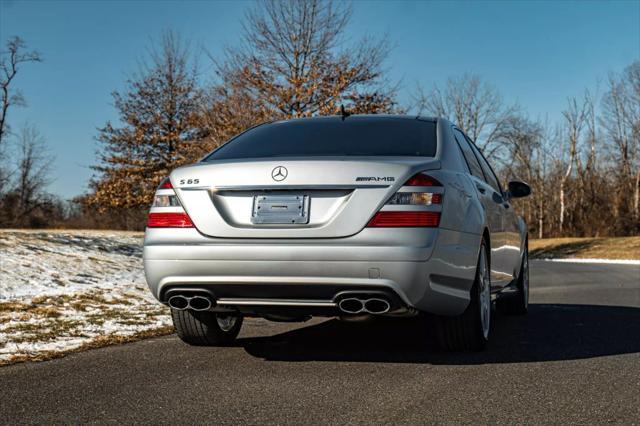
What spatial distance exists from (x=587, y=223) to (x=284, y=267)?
148 ft

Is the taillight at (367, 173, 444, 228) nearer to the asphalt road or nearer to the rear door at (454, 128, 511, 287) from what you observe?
the asphalt road

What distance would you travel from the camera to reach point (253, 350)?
18.2ft

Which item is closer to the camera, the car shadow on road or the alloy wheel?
the car shadow on road

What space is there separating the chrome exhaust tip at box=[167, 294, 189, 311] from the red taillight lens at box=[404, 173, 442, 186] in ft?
5.19

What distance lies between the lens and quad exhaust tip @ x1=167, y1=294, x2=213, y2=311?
4.74 meters

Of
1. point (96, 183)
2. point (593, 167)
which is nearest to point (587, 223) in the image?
point (593, 167)

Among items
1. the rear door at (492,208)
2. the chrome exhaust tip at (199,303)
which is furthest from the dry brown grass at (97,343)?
the rear door at (492,208)

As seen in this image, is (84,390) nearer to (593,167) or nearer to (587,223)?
(587,223)

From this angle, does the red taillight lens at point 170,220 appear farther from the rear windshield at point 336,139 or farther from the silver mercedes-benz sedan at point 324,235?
the rear windshield at point 336,139

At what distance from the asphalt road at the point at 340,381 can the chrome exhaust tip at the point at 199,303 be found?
Answer: 0.39 metres

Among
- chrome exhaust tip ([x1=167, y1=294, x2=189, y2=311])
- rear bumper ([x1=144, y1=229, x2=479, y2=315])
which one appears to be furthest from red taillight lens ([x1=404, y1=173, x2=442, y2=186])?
chrome exhaust tip ([x1=167, y1=294, x2=189, y2=311])

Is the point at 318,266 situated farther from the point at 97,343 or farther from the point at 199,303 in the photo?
the point at 97,343

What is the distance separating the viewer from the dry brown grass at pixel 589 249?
109 feet

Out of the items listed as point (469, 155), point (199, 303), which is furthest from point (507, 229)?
point (199, 303)
